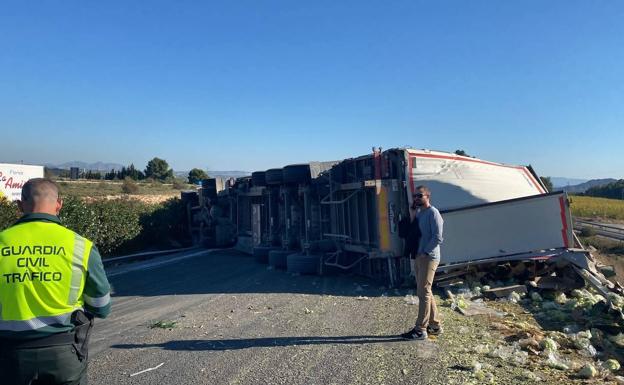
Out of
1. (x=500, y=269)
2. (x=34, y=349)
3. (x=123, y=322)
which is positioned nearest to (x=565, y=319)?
(x=500, y=269)

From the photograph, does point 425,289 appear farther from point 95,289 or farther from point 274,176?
point 274,176

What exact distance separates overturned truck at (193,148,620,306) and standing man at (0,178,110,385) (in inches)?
281

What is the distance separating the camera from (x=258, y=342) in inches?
234

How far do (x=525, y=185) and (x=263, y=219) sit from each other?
7.19 metres

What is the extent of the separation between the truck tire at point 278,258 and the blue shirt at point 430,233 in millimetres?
6035

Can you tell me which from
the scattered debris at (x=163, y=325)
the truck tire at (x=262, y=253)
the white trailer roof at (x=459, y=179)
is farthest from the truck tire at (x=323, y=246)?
the scattered debris at (x=163, y=325)

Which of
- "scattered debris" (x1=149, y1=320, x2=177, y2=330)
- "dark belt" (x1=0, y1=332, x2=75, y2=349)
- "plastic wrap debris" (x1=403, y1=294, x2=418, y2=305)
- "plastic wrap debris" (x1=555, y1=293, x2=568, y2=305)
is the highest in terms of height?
"dark belt" (x1=0, y1=332, x2=75, y2=349)

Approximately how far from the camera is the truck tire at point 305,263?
35.2ft

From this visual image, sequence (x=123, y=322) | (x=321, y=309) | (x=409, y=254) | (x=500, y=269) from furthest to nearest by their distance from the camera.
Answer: (x=500, y=269) < (x=321, y=309) < (x=123, y=322) < (x=409, y=254)

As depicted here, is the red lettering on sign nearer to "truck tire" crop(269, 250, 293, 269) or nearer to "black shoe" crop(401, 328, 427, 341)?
"truck tire" crop(269, 250, 293, 269)

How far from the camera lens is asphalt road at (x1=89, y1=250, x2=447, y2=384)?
16.0ft

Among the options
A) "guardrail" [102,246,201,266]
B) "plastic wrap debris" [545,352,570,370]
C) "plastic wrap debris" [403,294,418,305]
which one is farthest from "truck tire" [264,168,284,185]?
"plastic wrap debris" [545,352,570,370]

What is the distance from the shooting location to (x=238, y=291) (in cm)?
923

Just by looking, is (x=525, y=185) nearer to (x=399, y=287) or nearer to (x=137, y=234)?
(x=399, y=287)
